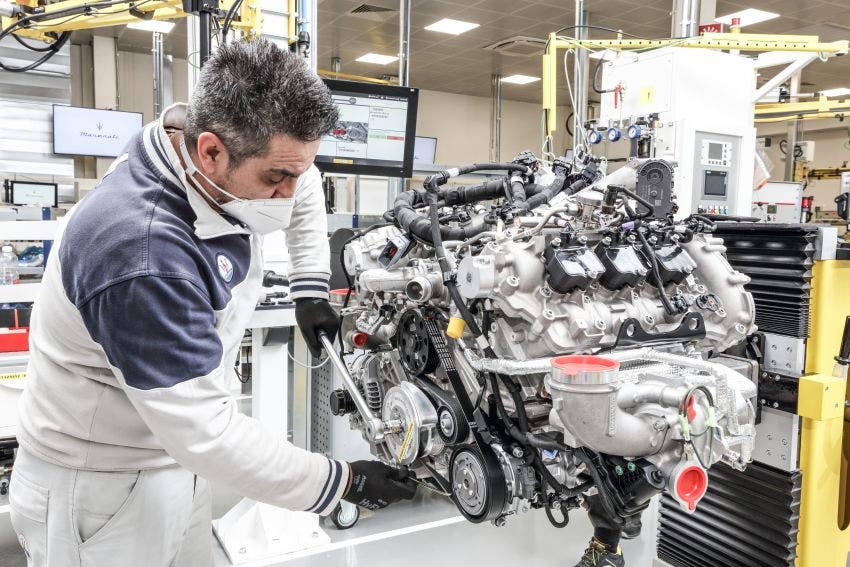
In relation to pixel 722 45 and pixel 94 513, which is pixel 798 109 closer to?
pixel 722 45

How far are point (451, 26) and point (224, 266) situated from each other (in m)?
8.79

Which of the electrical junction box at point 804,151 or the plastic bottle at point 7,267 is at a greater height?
the electrical junction box at point 804,151

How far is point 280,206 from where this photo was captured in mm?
1281

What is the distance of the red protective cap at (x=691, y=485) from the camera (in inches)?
56.3

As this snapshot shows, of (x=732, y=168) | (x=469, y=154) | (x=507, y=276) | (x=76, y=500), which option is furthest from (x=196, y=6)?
(x=469, y=154)

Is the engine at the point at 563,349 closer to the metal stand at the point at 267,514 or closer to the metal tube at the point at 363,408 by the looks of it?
the metal tube at the point at 363,408

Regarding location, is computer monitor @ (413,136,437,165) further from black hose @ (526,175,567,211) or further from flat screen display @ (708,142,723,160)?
black hose @ (526,175,567,211)

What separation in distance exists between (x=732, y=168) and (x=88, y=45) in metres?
9.90

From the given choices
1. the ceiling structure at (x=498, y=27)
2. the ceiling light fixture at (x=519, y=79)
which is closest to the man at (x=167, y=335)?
the ceiling structure at (x=498, y=27)

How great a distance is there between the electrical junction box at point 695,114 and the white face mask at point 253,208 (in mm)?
3390

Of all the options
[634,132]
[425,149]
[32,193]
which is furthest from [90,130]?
[634,132]

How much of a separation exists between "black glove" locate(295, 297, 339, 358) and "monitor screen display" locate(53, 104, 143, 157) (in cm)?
516

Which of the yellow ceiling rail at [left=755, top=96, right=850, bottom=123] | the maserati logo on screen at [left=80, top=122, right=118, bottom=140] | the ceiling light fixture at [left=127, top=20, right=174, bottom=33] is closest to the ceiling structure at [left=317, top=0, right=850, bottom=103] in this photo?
the yellow ceiling rail at [left=755, top=96, right=850, bottom=123]

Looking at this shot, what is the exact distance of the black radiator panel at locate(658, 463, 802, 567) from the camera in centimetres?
192
